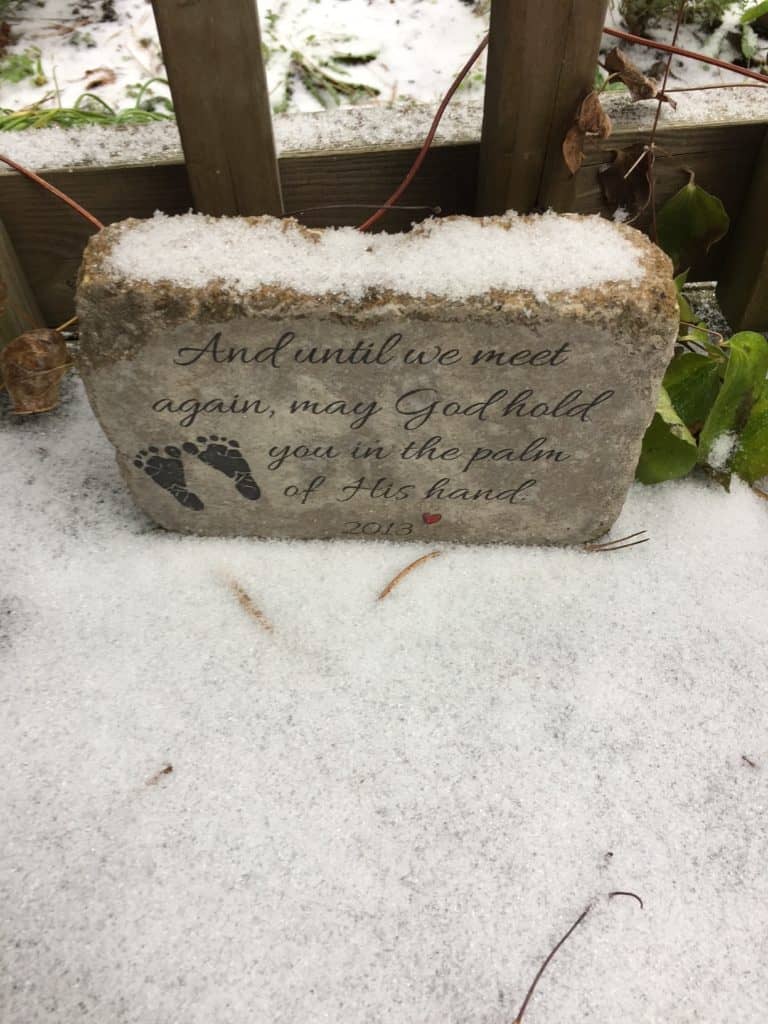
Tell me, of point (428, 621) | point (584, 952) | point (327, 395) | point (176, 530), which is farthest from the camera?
point (176, 530)

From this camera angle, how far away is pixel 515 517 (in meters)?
1.20

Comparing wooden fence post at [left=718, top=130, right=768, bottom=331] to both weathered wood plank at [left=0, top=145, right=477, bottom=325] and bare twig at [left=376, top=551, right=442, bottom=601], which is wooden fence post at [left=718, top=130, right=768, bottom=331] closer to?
weathered wood plank at [left=0, top=145, right=477, bottom=325]

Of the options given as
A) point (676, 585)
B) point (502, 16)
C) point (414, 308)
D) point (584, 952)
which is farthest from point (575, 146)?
point (584, 952)

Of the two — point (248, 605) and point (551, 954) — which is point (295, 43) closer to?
point (248, 605)

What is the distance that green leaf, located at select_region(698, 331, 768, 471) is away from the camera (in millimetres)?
1159

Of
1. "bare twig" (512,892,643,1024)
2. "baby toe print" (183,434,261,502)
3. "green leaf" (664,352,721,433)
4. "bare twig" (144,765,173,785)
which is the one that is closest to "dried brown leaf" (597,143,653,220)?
"green leaf" (664,352,721,433)

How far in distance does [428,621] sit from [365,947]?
456 millimetres

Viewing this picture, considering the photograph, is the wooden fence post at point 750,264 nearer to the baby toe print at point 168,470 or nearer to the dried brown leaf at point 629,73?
the dried brown leaf at point 629,73

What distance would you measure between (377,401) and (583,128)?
49 cm

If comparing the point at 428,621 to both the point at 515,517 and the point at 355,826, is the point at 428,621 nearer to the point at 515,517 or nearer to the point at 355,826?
the point at 515,517

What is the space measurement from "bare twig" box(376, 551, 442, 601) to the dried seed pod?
68cm

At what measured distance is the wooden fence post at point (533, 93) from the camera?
96 centimetres

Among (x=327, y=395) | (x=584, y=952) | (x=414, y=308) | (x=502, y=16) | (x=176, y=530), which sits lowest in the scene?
(x=584, y=952)

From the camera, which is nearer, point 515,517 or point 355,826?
point 355,826
